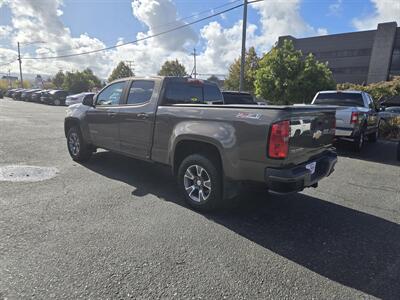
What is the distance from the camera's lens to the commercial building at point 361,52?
4794 centimetres

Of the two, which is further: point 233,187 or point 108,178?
point 108,178

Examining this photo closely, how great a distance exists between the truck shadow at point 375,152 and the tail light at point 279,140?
5.81 m

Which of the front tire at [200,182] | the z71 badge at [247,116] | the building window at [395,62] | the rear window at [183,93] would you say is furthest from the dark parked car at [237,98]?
the building window at [395,62]

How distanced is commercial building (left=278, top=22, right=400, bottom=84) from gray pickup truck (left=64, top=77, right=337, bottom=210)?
54404 millimetres

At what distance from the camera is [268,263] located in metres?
2.83

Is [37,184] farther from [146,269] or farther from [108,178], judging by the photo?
[146,269]

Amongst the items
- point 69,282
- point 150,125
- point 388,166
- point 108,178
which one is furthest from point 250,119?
point 388,166

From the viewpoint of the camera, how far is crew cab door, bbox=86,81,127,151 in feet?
17.4

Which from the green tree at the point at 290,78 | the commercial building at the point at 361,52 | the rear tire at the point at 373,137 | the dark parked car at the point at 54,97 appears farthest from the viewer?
the commercial building at the point at 361,52

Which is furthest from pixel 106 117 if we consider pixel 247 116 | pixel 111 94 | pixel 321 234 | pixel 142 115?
pixel 321 234

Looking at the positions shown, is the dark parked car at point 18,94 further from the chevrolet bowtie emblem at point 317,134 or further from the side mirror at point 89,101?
the chevrolet bowtie emblem at point 317,134

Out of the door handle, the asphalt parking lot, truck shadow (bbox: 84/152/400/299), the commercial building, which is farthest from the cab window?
the commercial building

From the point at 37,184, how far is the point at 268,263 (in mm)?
4142

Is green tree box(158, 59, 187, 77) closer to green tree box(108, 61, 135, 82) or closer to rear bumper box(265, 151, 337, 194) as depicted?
green tree box(108, 61, 135, 82)
